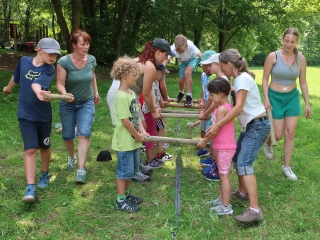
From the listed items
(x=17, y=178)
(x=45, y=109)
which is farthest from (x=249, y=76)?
(x=17, y=178)

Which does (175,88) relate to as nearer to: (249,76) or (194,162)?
(194,162)

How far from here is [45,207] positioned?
370cm

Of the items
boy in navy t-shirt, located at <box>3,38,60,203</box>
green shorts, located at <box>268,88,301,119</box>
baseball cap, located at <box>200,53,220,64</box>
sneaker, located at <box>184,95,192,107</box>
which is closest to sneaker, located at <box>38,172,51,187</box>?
boy in navy t-shirt, located at <box>3,38,60,203</box>

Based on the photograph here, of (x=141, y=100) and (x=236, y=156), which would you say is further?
(x=141, y=100)

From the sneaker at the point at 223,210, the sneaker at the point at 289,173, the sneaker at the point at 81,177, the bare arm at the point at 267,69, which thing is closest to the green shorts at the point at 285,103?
the bare arm at the point at 267,69

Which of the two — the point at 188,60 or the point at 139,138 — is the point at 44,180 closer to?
the point at 139,138

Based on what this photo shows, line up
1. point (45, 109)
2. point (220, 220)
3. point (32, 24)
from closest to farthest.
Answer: point (220, 220), point (45, 109), point (32, 24)

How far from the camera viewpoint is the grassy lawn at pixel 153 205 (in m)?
3.27

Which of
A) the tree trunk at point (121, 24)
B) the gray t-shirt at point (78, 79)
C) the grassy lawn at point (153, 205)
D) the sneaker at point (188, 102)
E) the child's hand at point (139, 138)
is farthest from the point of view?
the tree trunk at point (121, 24)

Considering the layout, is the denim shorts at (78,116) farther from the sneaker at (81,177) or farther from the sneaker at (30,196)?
the sneaker at (30,196)

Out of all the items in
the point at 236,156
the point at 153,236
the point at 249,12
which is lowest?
the point at 153,236

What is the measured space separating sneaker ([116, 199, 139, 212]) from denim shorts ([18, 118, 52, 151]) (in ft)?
3.66

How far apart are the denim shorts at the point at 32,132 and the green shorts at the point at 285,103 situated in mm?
2808

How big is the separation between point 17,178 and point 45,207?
38.9 inches
